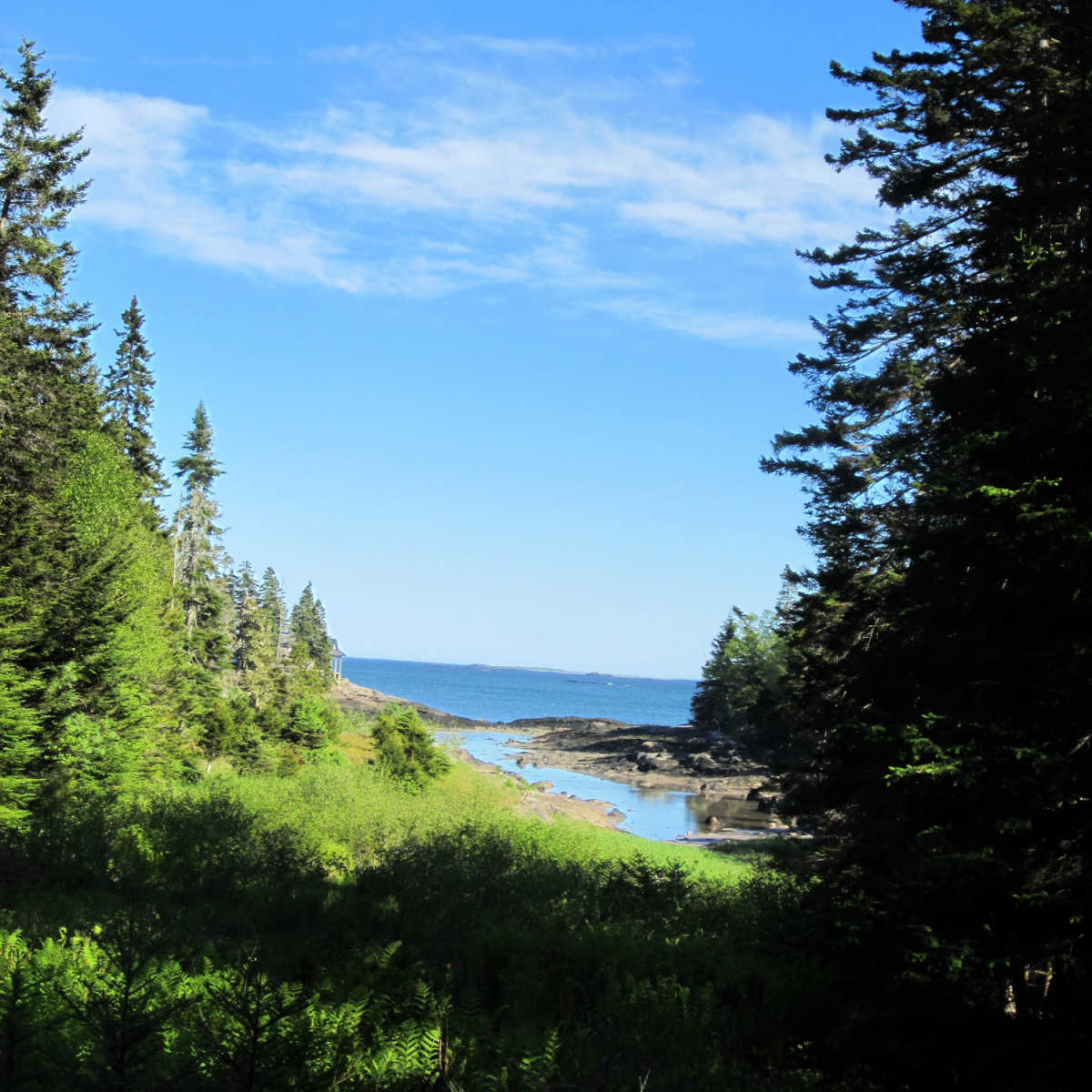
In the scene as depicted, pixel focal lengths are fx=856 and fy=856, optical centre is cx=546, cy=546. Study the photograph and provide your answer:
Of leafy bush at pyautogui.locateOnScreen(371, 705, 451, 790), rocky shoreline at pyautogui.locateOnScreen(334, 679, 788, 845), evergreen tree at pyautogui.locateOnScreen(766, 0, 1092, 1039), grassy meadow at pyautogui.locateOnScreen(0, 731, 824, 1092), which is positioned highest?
evergreen tree at pyautogui.locateOnScreen(766, 0, 1092, 1039)

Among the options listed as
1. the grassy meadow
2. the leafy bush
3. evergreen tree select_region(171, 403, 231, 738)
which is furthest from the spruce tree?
the grassy meadow

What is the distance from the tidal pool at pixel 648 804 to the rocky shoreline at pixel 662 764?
19 centimetres

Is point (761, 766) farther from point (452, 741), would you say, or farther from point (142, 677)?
point (142, 677)

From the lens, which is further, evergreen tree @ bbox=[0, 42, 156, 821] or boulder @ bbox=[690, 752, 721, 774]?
boulder @ bbox=[690, 752, 721, 774]

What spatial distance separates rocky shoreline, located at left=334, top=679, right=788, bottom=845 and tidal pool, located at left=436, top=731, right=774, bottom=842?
0.19 m

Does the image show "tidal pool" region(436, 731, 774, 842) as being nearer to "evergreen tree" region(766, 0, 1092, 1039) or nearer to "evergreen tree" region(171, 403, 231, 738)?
"evergreen tree" region(171, 403, 231, 738)

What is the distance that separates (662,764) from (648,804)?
63.3ft

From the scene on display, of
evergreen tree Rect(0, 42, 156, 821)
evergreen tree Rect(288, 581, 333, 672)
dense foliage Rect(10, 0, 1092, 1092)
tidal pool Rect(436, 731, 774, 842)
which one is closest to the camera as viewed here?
dense foliage Rect(10, 0, 1092, 1092)

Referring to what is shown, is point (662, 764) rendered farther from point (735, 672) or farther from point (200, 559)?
point (200, 559)

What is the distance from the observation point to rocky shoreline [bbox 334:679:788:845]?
50094 millimetres

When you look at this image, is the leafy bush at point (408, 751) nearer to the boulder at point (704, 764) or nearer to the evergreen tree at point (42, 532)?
the evergreen tree at point (42, 532)

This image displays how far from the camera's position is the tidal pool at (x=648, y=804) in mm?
49812

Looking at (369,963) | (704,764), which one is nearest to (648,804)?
(704,764)

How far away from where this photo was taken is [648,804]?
6034 centimetres
